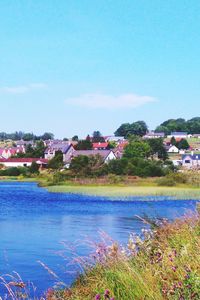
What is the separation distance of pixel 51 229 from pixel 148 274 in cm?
1734

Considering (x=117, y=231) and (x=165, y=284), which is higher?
(x=165, y=284)

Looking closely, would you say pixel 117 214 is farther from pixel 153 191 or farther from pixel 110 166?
pixel 110 166

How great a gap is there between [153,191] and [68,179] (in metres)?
18.4

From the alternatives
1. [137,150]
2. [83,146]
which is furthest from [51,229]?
[83,146]

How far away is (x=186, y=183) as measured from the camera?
57.7 metres

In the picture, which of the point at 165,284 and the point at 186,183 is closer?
the point at 165,284

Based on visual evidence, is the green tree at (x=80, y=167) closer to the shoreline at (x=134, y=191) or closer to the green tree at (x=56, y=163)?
the shoreline at (x=134, y=191)

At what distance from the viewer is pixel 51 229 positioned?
935 inches

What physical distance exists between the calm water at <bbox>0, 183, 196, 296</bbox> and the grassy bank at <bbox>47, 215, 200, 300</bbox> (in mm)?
1531

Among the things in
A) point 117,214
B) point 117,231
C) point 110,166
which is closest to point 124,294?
point 117,231

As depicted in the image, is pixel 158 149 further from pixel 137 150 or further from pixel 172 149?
pixel 172 149

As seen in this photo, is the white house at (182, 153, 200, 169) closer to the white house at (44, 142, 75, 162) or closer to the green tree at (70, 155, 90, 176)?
the white house at (44, 142, 75, 162)

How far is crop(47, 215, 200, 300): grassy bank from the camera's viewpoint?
549 centimetres

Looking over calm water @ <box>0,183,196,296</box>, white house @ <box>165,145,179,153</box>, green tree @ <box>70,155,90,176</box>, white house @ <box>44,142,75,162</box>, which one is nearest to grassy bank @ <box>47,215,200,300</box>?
calm water @ <box>0,183,196,296</box>
